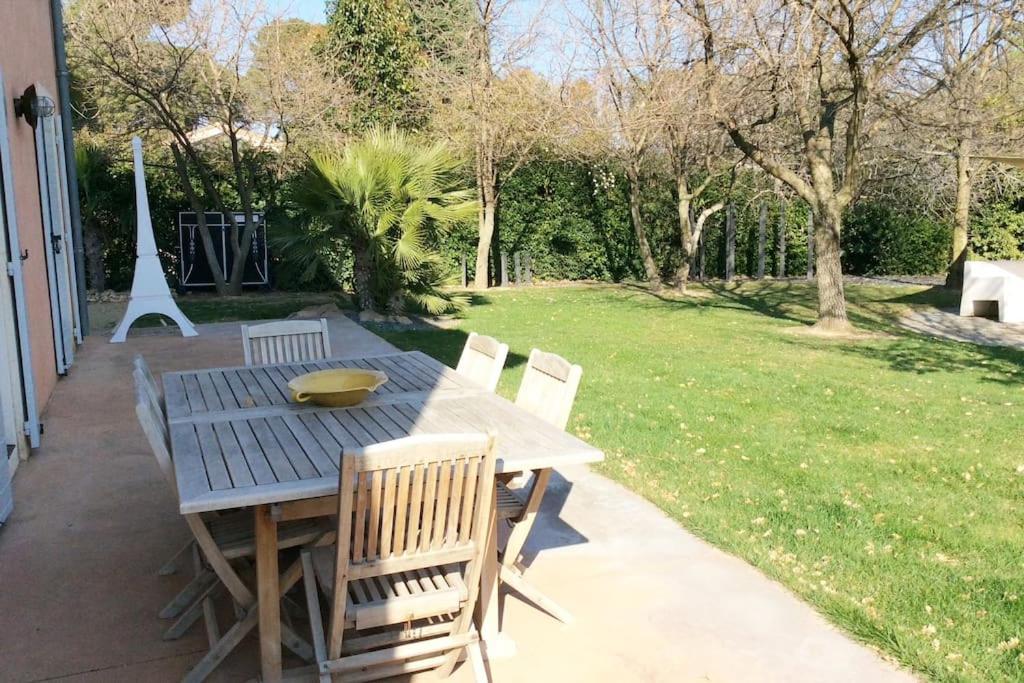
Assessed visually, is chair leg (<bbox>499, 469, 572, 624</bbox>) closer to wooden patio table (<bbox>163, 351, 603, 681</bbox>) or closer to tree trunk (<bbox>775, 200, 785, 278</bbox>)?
wooden patio table (<bbox>163, 351, 603, 681</bbox>)

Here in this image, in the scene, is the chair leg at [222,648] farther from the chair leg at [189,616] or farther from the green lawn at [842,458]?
the green lawn at [842,458]

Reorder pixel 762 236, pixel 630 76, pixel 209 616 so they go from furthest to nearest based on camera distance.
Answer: pixel 762 236, pixel 630 76, pixel 209 616

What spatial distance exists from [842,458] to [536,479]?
2702mm

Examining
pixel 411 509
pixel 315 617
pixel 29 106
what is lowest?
pixel 315 617

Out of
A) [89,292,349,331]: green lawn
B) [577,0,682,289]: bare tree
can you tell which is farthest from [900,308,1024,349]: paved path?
[89,292,349,331]: green lawn

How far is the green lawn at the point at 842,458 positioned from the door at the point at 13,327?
3.14 meters

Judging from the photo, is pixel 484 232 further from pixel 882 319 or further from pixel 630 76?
pixel 882 319

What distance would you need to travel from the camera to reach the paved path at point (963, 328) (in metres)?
9.48

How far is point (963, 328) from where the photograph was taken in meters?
10.4

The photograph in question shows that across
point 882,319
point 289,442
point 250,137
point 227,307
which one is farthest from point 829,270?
point 250,137

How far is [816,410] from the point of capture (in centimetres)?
597

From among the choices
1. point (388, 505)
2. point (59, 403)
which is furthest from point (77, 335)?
point (388, 505)

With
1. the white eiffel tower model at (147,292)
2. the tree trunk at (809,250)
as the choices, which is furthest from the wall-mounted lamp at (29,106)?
the tree trunk at (809,250)

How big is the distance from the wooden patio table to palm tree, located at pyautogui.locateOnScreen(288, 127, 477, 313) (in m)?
6.43
